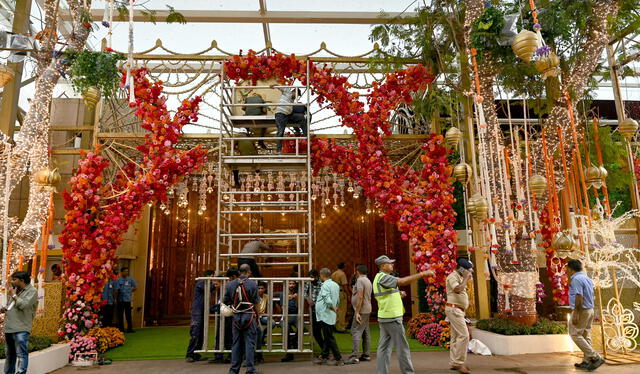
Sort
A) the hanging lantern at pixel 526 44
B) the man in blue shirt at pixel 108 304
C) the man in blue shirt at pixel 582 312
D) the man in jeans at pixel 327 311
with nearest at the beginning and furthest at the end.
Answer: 1. the hanging lantern at pixel 526 44
2. the man in blue shirt at pixel 582 312
3. the man in jeans at pixel 327 311
4. the man in blue shirt at pixel 108 304

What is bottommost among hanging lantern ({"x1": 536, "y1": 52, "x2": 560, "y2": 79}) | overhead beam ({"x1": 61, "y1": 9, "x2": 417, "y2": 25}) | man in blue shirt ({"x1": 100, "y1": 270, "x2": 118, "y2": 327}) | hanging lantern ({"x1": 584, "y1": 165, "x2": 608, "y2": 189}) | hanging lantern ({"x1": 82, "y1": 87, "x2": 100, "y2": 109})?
man in blue shirt ({"x1": 100, "y1": 270, "x2": 118, "y2": 327})

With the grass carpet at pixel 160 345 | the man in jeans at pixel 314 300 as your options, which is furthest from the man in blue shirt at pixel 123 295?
the man in jeans at pixel 314 300

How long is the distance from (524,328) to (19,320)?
649 cm

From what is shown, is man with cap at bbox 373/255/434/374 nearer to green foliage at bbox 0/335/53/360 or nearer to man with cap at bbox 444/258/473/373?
man with cap at bbox 444/258/473/373

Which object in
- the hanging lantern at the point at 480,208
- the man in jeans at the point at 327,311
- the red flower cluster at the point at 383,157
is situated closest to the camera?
the hanging lantern at the point at 480,208

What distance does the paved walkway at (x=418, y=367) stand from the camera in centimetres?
533

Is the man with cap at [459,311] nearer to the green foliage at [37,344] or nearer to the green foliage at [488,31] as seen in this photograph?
the green foliage at [488,31]

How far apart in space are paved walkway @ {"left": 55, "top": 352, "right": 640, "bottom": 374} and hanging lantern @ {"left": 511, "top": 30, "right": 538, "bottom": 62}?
377 centimetres

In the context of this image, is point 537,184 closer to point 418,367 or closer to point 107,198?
point 418,367

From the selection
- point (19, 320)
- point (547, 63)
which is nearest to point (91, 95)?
point (19, 320)

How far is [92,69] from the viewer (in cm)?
688

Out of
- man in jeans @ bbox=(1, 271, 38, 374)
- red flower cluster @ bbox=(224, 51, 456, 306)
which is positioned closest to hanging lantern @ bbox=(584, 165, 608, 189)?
red flower cluster @ bbox=(224, 51, 456, 306)

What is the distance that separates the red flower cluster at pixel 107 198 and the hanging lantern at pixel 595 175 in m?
6.29

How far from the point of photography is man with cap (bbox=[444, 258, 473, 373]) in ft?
17.3
